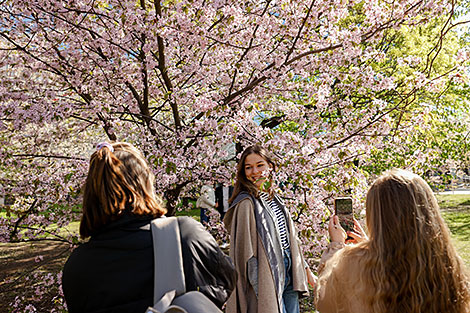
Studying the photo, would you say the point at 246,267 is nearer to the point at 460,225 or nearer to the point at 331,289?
the point at 331,289

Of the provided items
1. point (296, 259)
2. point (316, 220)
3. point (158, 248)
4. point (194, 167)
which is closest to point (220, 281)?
point (158, 248)

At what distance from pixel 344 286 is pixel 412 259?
0.28 meters

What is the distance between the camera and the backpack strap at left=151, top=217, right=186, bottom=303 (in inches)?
49.8

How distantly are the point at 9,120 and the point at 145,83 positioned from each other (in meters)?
1.64

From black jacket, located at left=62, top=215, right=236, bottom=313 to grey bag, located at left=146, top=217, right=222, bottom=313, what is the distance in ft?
0.11

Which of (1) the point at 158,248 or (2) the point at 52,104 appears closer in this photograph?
(1) the point at 158,248

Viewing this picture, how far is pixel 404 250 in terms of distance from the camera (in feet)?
4.38

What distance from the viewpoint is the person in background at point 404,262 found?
1.31 metres

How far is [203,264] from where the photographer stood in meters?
1.36

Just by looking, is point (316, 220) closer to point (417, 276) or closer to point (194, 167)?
point (194, 167)

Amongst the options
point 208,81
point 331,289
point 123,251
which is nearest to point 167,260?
point 123,251

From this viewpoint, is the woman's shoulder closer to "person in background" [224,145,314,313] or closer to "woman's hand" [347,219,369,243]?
"woman's hand" [347,219,369,243]

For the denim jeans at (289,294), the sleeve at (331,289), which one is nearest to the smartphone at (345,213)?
the sleeve at (331,289)

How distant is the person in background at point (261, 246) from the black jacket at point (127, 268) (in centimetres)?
140
